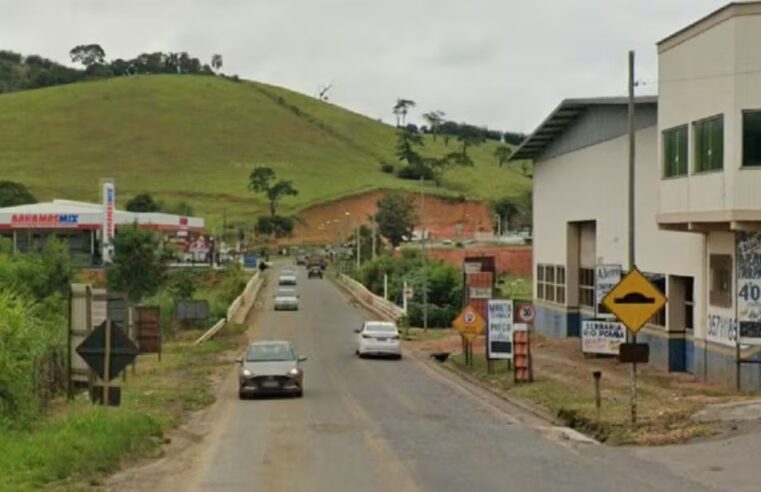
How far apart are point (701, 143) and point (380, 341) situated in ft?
69.3

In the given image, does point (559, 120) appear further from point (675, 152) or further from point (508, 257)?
point (508, 257)

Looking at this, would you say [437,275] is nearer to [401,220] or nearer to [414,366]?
[414,366]

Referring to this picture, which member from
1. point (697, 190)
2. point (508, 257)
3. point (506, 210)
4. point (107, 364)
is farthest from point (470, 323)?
point (506, 210)

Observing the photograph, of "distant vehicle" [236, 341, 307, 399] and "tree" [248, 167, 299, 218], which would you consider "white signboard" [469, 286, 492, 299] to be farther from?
"tree" [248, 167, 299, 218]

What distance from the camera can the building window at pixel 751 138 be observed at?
31859 mm

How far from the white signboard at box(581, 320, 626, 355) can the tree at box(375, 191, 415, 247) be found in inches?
4516

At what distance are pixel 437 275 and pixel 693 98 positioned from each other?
168 feet

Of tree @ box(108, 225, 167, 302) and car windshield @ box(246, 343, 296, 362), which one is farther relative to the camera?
tree @ box(108, 225, 167, 302)

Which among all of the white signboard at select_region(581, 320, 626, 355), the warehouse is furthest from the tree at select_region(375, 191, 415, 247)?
the white signboard at select_region(581, 320, 626, 355)

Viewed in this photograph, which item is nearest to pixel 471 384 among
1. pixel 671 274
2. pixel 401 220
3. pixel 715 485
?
pixel 671 274

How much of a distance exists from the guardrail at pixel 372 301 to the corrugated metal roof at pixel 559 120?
14.7 meters

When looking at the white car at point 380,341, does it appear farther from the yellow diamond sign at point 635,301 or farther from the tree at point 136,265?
the yellow diamond sign at point 635,301

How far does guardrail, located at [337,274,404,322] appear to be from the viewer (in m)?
77.8

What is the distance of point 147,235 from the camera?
3093 inches
